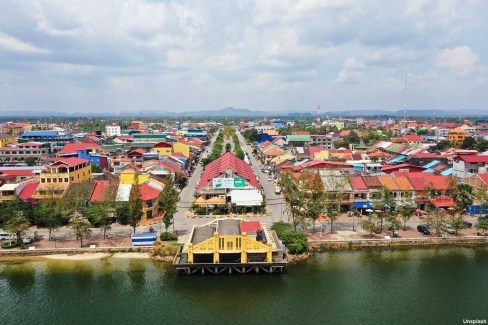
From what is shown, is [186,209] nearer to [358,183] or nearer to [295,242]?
[295,242]

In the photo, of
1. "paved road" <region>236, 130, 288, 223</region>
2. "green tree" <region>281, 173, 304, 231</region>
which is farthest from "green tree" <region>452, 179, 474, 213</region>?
"paved road" <region>236, 130, 288, 223</region>

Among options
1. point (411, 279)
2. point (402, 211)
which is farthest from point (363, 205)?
point (411, 279)

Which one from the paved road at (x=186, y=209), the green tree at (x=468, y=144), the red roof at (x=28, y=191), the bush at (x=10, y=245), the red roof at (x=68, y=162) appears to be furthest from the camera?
the green tree at (x=468, y=144)

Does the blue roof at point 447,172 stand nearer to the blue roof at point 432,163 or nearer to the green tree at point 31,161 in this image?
the blue roof at point 432,163

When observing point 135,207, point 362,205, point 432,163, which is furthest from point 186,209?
point 432,163

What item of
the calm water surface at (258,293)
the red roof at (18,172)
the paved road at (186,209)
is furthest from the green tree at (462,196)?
the red roof at (18,172)

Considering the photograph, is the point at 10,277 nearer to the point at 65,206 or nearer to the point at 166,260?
the point at 65,206
